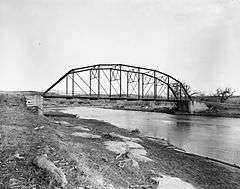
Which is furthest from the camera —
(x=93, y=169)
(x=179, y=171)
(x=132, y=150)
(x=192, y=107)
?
(x=192, y=107)

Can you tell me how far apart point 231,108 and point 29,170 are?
3567 inches

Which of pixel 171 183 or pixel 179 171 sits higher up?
pixel 171 183

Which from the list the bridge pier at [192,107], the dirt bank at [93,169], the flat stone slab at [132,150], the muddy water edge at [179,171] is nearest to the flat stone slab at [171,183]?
the dirt bank at [93,169]

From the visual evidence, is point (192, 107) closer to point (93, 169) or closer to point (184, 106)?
point (184, 106)

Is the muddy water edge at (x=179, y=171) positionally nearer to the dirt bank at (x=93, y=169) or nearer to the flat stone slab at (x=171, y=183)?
the dirt bank at (x=93, y=169)

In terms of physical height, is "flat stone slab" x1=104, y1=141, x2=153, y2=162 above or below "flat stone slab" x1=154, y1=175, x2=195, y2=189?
above

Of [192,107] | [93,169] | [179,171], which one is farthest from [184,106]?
[93,169]

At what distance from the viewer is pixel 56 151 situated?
11484 mm

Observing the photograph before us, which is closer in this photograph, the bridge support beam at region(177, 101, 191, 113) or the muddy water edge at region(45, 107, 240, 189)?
the muddy water edge at region(45, 107, 240, 189)

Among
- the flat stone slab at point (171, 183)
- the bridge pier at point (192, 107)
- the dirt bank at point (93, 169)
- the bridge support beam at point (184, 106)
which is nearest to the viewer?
the dirt bank at point (93, 169)

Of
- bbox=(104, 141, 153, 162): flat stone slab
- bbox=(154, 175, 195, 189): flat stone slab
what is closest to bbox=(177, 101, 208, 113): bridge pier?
bbox=(104, 141, 153, 162): flat stone slab

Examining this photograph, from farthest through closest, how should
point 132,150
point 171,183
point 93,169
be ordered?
point 132,150 < point 171,183 < point 93,169

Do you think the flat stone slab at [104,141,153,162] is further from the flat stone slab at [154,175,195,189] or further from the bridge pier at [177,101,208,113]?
the bridge pier at [177,101,208,113]

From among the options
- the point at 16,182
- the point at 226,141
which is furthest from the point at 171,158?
the point at 226,141
